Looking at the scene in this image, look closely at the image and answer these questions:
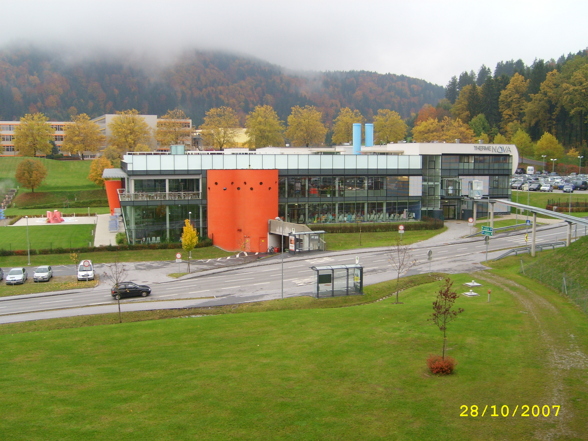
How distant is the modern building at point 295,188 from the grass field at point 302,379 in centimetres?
3351

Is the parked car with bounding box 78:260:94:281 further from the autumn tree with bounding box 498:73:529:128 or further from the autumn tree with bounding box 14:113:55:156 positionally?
the autumn tree with bounding box 498:73:529:128

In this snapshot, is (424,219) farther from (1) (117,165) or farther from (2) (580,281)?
(1) (117,165)

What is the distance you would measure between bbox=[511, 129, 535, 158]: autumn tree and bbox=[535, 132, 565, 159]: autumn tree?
296 cm

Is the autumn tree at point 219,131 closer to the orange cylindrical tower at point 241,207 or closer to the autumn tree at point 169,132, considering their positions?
the autumn tree at point 169,132

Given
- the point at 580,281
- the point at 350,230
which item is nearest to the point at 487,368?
the point at 580,281

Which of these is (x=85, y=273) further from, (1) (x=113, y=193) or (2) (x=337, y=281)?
(1) (x=113, y=193)

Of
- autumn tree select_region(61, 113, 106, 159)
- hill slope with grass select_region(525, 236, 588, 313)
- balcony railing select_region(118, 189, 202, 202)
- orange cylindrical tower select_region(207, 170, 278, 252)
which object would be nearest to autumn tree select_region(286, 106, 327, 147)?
autumn tree select_region(61, 113, 106, 159)

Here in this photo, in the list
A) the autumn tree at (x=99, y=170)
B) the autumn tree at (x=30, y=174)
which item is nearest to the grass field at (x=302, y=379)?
the autumn tree at (x=99, y=170)

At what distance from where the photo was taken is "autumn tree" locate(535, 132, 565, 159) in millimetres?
123812

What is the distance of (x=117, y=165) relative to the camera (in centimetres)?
12288

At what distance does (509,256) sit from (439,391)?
3616 centimetres

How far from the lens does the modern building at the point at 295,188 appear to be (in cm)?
6444
